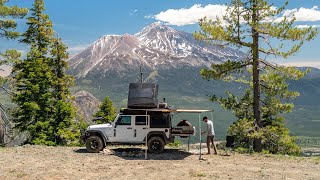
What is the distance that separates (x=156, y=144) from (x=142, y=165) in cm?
364

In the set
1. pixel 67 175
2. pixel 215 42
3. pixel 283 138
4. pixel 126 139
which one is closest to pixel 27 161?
pixel 67 175

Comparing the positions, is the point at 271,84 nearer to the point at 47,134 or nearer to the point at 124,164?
the point at 124,164

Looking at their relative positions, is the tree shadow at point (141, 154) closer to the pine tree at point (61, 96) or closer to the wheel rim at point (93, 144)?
the wheel rim at point (93, 144)

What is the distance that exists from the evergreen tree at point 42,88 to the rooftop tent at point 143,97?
15.5 m

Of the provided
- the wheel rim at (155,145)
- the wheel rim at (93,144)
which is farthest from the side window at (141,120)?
the wheel rim at (93,144)

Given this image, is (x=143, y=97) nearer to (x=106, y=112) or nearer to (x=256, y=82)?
(x=256, y=82)

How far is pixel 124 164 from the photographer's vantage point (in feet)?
60.2

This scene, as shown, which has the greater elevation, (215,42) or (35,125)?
(215,42)

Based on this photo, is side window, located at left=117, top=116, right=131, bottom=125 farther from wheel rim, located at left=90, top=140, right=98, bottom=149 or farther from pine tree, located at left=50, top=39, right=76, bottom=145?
pine tree, located at left=50, top=39, right=76, bottom=145

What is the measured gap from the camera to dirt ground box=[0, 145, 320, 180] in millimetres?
15766

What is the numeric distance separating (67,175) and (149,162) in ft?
15.4

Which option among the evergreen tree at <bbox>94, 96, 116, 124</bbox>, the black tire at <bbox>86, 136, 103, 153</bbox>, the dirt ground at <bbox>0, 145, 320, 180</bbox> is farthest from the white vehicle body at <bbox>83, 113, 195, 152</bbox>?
the evergreen tree at <bbox>94, 96, 116, 124</bbox>

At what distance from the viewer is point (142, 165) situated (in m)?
18.0

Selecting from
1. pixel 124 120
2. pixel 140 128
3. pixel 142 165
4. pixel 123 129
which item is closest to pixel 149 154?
pixel 140 128
